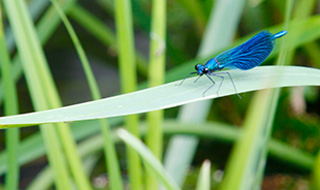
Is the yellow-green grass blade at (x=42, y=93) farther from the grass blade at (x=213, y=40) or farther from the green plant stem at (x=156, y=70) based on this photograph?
the grass blade at (x=213, y=40)

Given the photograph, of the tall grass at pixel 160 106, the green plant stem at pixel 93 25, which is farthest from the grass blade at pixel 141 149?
the green plant stem at pixel 93 25

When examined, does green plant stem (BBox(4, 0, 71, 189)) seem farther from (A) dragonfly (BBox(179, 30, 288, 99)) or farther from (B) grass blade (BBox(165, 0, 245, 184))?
(B) grass blade (BBox(165, 0, 245, 184))

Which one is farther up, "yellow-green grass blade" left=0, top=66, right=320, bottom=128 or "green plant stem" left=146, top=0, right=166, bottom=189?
"green plant stem" left=146, top=0, right=166, bottom=189

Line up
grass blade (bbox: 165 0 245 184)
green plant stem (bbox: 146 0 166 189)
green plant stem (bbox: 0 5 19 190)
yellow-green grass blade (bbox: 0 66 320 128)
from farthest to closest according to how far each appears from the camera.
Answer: grass blade (bbox: 165 0 245 184) < green plant stem (bbox: 146 0 166 189) < green plant stem (bbox: 0 5 19 190) < yellow-green grass blade (bbox: 0 66 320 128)

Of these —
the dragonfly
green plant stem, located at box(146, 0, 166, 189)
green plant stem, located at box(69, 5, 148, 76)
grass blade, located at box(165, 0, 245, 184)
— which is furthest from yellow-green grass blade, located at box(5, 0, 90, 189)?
green plant stem, located at box(69, 5, 148, 76)

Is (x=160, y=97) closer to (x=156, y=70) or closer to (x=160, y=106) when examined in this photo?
(x=160, y=106)

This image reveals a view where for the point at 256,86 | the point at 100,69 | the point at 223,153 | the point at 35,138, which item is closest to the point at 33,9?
the point at 35,138

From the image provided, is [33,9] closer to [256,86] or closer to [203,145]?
[203,145]
